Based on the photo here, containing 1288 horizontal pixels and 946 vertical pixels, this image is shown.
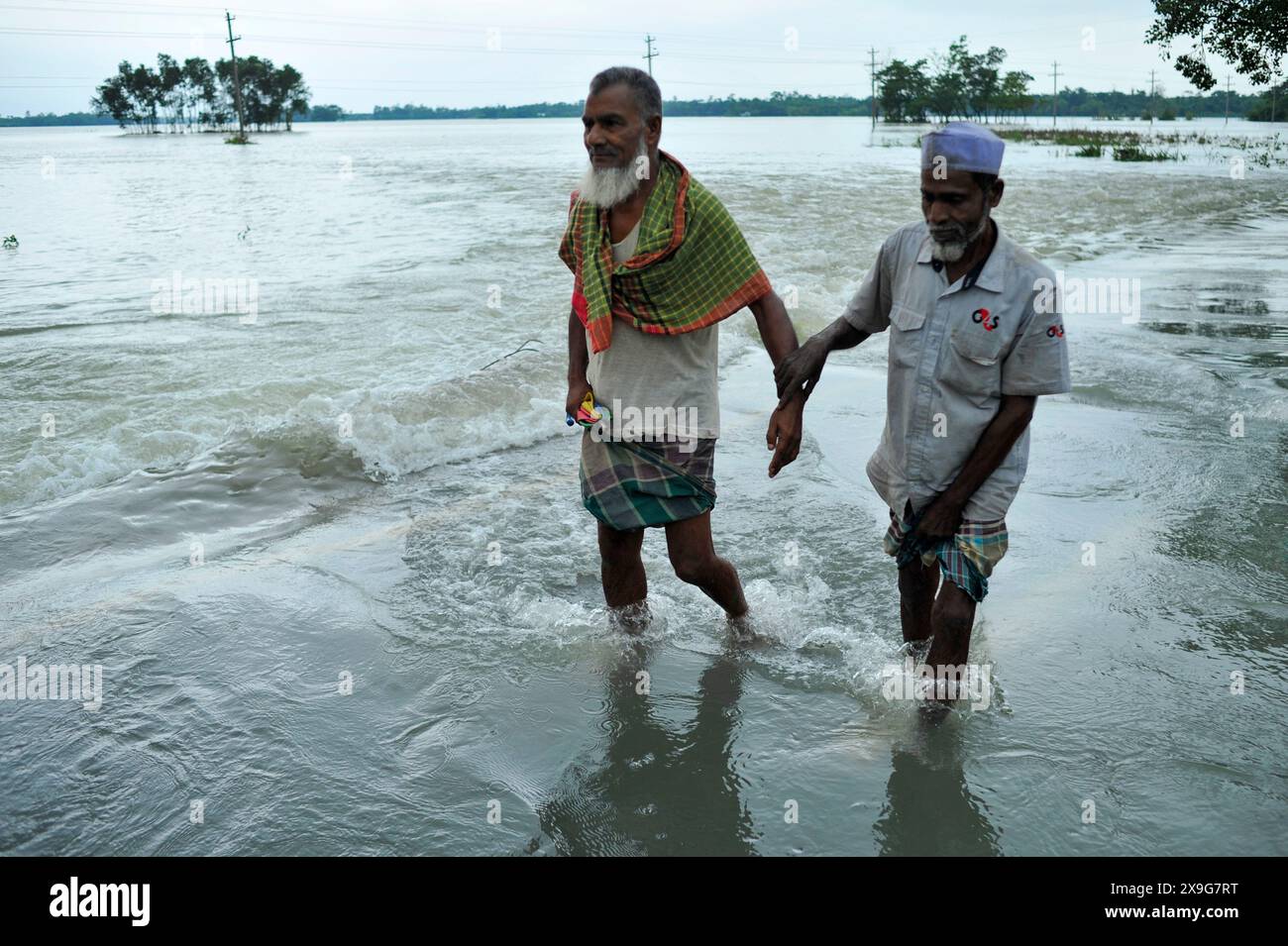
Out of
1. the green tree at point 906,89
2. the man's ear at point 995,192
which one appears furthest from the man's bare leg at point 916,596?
the green tree at point 906,89

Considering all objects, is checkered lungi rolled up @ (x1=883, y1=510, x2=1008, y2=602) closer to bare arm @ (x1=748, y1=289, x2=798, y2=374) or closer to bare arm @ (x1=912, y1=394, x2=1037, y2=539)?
bare arm @ (x1=912, y1=394, x2=1037, y2=539)

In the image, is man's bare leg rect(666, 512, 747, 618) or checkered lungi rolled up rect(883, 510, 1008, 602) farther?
man's bare leg rect(666, 512, 747, 618)

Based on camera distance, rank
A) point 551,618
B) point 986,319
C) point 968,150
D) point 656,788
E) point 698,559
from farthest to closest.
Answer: point 551,618
point 698,559
point 656,788
point 986,319
point 968,150

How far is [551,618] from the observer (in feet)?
14.0

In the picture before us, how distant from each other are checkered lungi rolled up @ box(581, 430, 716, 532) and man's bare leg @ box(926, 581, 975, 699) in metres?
0.87

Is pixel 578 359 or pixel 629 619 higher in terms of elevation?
pixel 578 359

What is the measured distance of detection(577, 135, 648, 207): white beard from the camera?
10.8 feet

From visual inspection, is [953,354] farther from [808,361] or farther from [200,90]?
[200,90]

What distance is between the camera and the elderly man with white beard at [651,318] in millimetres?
3289

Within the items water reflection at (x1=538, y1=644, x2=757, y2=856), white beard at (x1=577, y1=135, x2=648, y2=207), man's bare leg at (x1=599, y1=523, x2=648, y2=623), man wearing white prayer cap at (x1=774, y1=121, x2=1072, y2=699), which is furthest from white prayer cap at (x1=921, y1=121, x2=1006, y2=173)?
water reflection at (x1=538, y1=644, x2=757, y2=856)

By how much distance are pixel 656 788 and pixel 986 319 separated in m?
1.60

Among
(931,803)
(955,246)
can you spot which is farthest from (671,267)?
(931,803)

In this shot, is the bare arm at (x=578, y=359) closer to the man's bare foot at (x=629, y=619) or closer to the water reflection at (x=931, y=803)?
the man's bare foot at (x=629, y=619)
